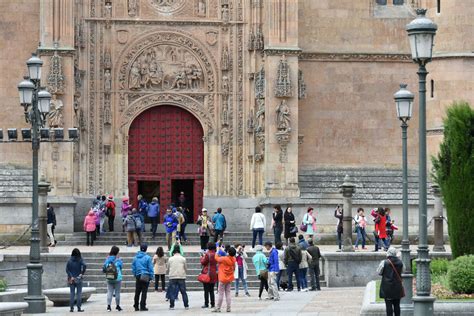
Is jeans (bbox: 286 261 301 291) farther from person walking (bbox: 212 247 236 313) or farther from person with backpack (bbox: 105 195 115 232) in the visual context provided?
person with backpack (bbox: 105 195 115 232)

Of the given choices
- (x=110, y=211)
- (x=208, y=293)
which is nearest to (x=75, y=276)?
(x=208, y=293)

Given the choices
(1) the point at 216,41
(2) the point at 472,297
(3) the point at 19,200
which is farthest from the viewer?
(1) the point at 216,41

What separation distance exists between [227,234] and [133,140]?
5533 mm

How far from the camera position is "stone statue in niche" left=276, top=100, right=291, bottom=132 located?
49.1 metres

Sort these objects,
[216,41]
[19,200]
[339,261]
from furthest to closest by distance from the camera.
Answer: [216,41] → [19,200] → [339,261]

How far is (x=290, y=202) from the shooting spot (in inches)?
1928

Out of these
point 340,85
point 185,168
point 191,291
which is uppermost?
point 340,85

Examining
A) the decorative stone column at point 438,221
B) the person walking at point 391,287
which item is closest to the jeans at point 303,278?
the decorative stone column at point 438,221

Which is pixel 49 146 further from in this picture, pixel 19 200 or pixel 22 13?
pixel 22 13

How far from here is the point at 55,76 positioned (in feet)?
157

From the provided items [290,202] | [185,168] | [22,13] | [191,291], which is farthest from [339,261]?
[22,13]

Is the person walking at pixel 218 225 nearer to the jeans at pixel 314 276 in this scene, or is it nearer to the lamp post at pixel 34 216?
the jeans at pixel 314 276

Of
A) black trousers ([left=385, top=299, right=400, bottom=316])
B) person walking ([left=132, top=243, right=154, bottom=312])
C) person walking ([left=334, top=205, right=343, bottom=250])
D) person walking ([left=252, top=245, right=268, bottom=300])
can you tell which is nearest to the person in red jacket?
person walking ([left=132, top=243, right=154, bottom=312])

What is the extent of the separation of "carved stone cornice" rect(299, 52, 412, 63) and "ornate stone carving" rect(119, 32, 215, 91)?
12.8 ft
